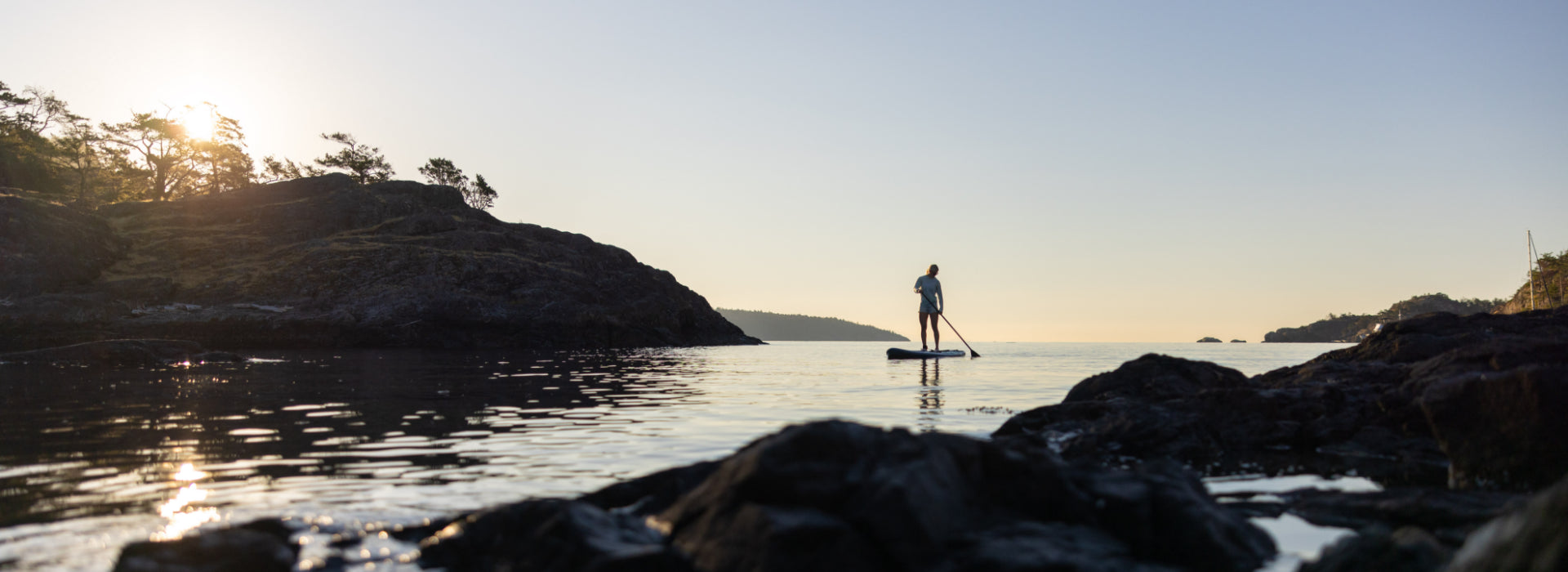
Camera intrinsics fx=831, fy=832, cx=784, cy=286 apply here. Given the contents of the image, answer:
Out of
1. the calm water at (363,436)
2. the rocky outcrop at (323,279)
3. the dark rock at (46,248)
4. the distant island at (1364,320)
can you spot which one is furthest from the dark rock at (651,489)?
Answer: the distant island at (1364,320)

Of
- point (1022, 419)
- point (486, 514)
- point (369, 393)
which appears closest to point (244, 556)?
point (486, 514)

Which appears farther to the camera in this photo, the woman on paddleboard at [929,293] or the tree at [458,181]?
the tree at [458,181]

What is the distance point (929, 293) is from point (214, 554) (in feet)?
96.6

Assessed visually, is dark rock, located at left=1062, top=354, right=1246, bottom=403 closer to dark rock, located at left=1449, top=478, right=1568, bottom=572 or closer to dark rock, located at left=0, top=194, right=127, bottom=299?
dark rock, located at left=1449, top=478, right=1568, bottom=572

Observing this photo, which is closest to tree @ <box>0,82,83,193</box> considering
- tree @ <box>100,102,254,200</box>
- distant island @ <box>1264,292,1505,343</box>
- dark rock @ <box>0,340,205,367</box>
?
tree @ <box>100,102,254,200</box>

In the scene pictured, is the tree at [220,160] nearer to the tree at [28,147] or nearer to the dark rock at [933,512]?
the tree at [28,147]

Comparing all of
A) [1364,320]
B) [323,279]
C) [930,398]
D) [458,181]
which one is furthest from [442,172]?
[1364,320]

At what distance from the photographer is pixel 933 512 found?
4.66 m

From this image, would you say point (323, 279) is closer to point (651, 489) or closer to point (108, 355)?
point (108, 355)

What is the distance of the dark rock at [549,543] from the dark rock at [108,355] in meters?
26.8

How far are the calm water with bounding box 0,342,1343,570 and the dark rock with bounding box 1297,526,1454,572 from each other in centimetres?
97

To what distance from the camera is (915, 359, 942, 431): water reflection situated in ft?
41.2

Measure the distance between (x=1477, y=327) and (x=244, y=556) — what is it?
64.5 feet

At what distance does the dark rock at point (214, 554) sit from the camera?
182 inches
